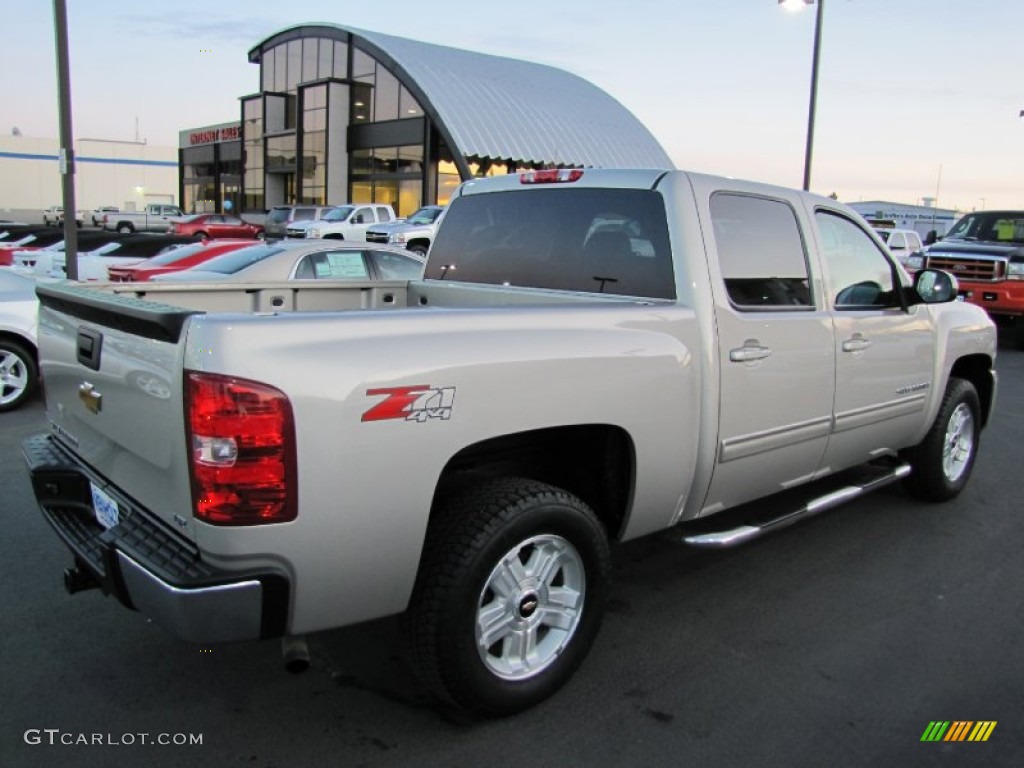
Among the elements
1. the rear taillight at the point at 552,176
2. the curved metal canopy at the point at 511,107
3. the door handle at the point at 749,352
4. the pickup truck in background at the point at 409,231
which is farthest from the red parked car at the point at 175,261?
the curved metal canopy at the point at 511,107

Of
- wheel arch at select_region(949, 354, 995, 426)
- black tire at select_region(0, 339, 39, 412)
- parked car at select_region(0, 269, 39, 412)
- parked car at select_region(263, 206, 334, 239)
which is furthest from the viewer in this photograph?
parked car at select_region(263, 206, 334, 239)

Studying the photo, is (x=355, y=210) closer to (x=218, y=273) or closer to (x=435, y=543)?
(x=218, y=273)

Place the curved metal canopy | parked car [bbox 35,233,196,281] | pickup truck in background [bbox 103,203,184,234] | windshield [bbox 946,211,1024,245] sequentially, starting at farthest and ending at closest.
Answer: pickup truck in background [bbox 103,203,184,234] → the curved metal canopy → windshield [bbox 946,211,1024,245] → parked car [bbox 35,233,196,281]

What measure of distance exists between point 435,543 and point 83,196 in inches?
3616

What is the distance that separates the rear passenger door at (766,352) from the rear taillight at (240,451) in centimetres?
190

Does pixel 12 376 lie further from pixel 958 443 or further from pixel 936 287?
pixel 958 443

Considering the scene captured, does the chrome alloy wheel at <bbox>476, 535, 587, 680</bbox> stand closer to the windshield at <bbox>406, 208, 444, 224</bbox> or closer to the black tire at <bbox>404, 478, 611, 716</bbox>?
the black tire at <bbox>404, 478, 611, 716</bbox>

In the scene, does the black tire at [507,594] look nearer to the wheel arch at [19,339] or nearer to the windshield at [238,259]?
the wheel arch at [19,339]

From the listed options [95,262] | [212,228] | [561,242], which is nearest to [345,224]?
[212,228]

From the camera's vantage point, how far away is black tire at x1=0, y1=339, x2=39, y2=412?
7824 mm

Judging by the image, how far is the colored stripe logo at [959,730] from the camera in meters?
3.05

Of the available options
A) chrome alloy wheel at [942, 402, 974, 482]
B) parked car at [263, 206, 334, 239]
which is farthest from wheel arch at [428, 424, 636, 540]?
parked car at [263, 206, 334, 239]

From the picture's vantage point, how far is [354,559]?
2.59m

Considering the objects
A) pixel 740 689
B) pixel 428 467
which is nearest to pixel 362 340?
pixel 428 467
